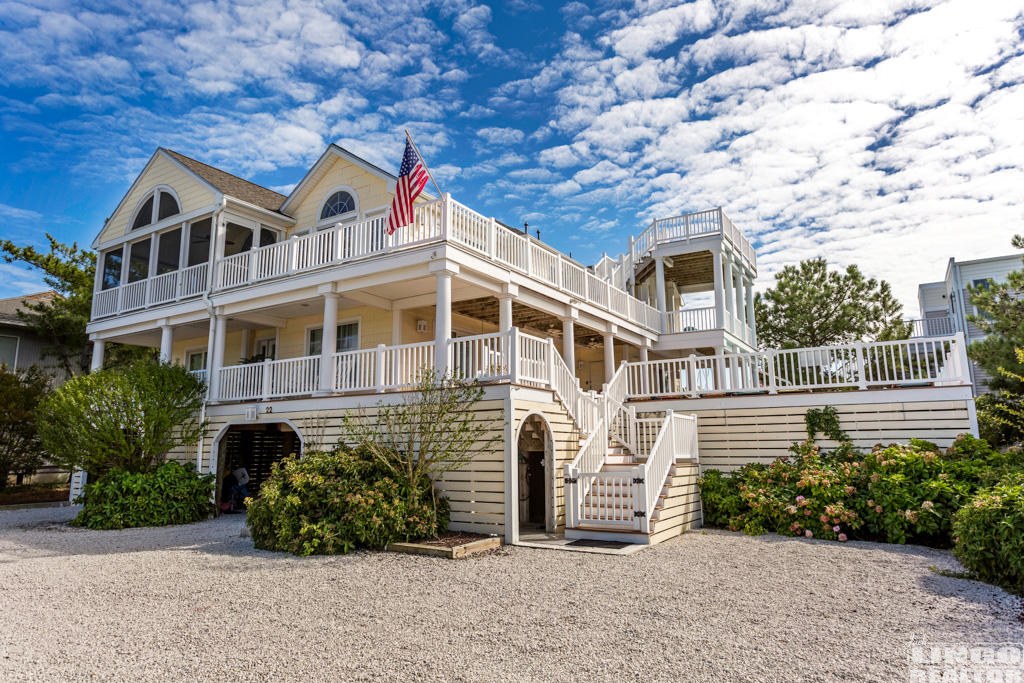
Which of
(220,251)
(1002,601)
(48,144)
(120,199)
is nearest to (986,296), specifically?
(1002,601)

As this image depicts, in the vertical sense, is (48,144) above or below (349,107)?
above

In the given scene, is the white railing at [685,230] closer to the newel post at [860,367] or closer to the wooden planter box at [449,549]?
the newel post at [860,367]

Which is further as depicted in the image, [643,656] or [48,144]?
[48,144]

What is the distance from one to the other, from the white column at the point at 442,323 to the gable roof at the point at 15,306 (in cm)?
1946

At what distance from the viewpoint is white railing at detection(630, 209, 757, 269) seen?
2006 cm

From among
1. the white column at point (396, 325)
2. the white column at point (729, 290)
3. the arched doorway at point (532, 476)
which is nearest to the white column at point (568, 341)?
the arched doorway at point (532, 476)

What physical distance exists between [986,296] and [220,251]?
59.6 feet

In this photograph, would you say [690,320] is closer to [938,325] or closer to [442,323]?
[442,323]

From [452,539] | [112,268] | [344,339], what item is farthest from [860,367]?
[112,268]

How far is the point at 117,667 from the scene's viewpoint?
14.2 feet

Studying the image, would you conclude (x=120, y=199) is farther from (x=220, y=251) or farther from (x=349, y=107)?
(x=349, y=107)

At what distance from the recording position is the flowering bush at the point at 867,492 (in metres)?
9.27

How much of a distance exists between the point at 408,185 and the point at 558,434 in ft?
18.1

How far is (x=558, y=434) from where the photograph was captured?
11.4 metres
